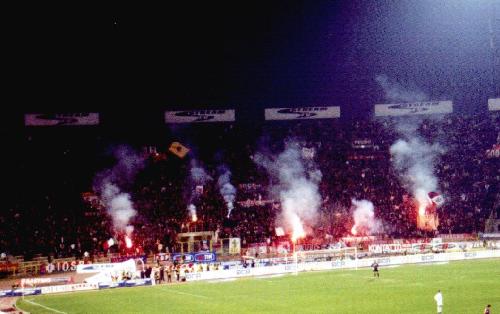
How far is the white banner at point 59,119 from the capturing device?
2298 inches

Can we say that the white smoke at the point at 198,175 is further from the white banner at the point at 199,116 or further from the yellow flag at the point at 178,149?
the white banner at the point at 199,116

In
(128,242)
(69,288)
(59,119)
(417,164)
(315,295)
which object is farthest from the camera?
(417,164)

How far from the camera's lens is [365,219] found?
59.1 m

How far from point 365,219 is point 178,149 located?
21104 mm

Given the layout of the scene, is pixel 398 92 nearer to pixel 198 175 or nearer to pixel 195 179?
pixel 198 175

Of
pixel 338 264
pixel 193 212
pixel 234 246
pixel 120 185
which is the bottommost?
pixel 338 264

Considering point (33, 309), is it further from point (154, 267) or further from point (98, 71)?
point (98, 71)

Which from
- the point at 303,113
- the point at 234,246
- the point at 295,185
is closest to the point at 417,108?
the point at 303,113

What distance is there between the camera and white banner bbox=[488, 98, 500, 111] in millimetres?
65213

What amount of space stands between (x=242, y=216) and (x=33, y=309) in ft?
92.2

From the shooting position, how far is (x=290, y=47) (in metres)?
60.0

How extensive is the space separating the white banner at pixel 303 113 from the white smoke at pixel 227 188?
8.99 m

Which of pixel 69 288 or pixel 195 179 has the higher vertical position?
pixel 195 179

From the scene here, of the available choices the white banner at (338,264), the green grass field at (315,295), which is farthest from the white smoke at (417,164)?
the green grass field at (315,295)
